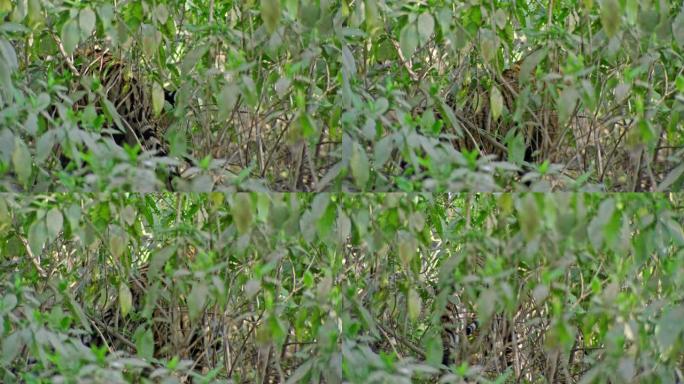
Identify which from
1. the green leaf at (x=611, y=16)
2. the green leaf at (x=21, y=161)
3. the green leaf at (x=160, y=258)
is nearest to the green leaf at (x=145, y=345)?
the green leaf at (x=160, y=258)

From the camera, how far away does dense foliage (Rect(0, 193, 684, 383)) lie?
9.02 feet

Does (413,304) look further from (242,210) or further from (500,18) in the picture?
(500,18)

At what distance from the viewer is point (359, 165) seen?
2754 mm

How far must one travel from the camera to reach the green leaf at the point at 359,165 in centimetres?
275

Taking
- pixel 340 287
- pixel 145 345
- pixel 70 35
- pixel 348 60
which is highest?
pixel 70 35

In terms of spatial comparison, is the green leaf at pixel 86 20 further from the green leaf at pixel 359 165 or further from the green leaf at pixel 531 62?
the green leaf at pixel 531 62

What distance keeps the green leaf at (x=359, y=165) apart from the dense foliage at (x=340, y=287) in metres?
0.07

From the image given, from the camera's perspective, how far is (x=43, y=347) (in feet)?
9.14

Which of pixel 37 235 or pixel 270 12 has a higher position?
pixel 270 12

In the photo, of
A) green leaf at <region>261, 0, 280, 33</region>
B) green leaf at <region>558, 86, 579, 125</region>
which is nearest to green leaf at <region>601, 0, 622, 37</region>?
green leaf at <region>558, 86, 579, 125</region>

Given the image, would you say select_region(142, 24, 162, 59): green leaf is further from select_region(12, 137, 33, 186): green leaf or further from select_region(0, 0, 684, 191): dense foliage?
select_region(12, 137, 33, 186): green leaf

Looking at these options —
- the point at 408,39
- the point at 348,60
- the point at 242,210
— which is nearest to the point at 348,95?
the point at 348,60

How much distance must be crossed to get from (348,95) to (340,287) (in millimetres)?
477

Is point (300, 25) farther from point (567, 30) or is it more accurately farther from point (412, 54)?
point (567, 30)
